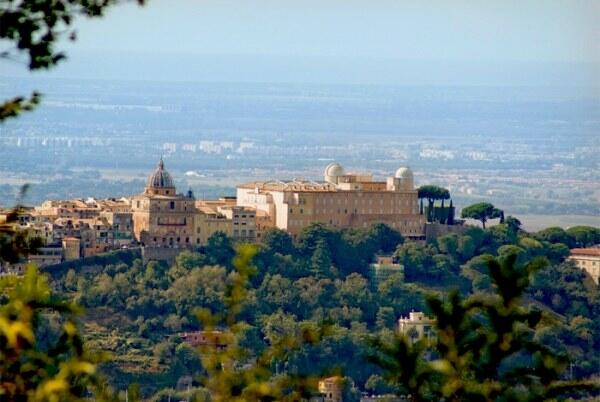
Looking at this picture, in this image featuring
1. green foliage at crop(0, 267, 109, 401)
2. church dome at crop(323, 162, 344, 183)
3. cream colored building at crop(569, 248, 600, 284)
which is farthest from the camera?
church dome at crop(323, 162, 344, 183)

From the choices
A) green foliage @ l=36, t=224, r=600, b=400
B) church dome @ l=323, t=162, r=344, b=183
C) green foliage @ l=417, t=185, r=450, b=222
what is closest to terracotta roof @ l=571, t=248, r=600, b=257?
green foliage @ l=36, t=224, r=600, b=400

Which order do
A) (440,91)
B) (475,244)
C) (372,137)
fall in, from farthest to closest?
(440,91)
(372,137)
(475,244)

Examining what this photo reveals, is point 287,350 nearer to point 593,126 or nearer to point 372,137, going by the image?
point 593,126

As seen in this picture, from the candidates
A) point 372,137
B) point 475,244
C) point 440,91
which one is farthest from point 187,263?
point 440,91

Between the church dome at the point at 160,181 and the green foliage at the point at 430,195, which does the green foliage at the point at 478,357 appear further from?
the green foliage at the point at 430,195

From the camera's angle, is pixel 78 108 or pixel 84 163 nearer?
pixel 84 163

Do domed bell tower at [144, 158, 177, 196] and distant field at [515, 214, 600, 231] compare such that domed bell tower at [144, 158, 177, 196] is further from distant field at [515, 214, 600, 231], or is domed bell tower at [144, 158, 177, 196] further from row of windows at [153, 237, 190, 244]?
distant field at [515, 214, 600, 231]
